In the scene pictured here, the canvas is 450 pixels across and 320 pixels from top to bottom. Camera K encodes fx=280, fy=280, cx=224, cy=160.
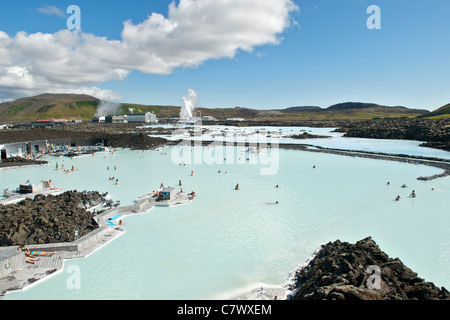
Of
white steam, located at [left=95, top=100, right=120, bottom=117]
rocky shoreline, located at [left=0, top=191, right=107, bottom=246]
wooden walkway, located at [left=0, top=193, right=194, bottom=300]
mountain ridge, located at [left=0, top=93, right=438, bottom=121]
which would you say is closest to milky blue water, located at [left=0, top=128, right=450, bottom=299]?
wooden walkway, located at [left=0, top=193, right=194, bottom=300]

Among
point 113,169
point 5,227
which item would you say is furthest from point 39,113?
point 5,227

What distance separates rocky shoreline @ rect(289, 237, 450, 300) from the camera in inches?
275

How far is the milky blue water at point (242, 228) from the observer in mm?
9250

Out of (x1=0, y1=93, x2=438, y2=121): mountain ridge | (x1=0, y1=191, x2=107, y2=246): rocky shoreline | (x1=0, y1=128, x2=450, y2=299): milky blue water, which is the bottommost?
(x1=0, y1=128, x2=450, y2=299): milky blue water

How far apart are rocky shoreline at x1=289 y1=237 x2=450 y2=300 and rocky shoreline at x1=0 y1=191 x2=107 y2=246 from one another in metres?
9.12

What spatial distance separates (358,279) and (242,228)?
6609 mm

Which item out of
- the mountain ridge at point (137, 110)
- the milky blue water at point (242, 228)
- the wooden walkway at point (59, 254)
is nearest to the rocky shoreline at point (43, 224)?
the wooden walkway at point (59, 254)

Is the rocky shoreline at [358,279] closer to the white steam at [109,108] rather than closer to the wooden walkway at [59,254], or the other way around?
the wooden walkway at [59,254]

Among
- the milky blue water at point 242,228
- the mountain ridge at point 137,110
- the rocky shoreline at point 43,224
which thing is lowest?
the milky blue water at point 242,228

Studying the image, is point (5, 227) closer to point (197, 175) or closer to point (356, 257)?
point (356, 257)

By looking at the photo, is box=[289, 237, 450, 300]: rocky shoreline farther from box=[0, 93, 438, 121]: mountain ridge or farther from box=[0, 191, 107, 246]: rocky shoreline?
box=[0, 93, 438, 121]: mountain ridge

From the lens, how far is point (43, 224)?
11664mm

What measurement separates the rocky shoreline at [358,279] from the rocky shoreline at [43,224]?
912 centimetres

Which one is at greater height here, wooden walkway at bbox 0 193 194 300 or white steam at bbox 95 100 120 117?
white steam at bbox 95 100 120 117
